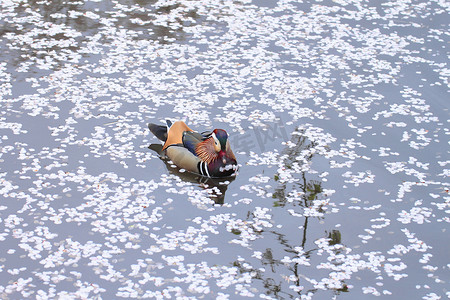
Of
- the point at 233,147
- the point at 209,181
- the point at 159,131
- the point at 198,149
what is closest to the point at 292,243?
the point at 209,181

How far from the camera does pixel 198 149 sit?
9781 millimetres

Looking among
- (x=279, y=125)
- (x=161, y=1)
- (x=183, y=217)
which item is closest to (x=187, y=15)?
(x=161, y=1)

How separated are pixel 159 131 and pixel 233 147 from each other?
121cm

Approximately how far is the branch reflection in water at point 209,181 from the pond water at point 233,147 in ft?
0.12

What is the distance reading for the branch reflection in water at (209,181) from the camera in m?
9.27

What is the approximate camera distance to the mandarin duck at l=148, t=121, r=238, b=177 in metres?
9.52

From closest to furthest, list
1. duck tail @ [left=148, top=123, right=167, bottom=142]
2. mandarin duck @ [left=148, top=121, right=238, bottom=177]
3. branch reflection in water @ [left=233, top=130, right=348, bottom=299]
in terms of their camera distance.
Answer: branch reflection in water @ [left=233, top=130, right=348, bottom=299] → mandarin duck @ [left=148, top=121, right=238, bottom=177] → duck tail @ [left=148, top=123, right=167, bottom=142]

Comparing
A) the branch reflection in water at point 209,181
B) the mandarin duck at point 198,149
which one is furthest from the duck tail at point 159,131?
the branch reflection in water at point 209,181

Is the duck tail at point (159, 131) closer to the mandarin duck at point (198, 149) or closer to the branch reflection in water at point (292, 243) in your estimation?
the mandarin duck at point (198, 149)

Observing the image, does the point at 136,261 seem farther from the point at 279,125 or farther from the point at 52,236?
the point at 279,125

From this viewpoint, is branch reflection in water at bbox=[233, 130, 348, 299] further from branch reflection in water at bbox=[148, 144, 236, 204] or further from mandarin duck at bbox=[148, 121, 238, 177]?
mandarin duck at bbox=[148, 121, 238, 177]

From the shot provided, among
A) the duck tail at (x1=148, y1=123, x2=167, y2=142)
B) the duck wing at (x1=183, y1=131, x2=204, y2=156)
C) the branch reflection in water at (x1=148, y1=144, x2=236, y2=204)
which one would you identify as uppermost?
the duck wing at (x1=183, y1=131, x2=204, y2=156)

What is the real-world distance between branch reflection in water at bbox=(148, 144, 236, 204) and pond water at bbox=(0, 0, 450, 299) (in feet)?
0.12

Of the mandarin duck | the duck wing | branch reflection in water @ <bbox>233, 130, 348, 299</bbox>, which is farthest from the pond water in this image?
the duck wing
